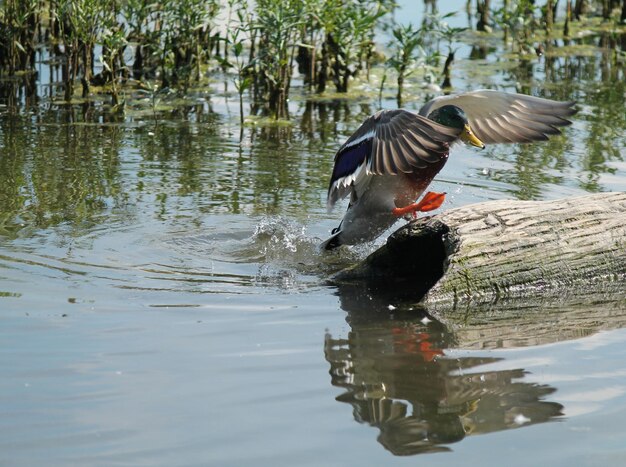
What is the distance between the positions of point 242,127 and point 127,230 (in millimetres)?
2786

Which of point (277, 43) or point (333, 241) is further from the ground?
point (277, 43)

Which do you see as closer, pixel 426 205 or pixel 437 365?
pixel 437 365

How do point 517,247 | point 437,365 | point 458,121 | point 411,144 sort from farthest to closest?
point 458,121
point 411,144
point 517,247
point 437,365

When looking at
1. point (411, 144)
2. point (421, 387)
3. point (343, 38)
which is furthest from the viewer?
point (343, 38)

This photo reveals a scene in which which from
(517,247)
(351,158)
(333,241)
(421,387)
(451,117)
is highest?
(451,117)

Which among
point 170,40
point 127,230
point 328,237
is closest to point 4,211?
point 127,230

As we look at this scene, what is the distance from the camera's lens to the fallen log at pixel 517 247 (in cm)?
466

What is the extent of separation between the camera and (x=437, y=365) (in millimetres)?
3980

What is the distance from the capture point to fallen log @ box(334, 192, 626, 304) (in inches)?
183

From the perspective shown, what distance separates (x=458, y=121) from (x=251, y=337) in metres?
1.88

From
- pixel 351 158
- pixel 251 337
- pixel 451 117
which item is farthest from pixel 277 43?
pixel 251 337

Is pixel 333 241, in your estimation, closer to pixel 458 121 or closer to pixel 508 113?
pixel 458 121

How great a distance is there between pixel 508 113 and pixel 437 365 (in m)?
2.18

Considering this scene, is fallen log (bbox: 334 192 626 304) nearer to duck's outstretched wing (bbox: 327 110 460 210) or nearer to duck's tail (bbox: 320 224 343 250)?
duck's outstretched wing (bbox: 327 110 460 210)
